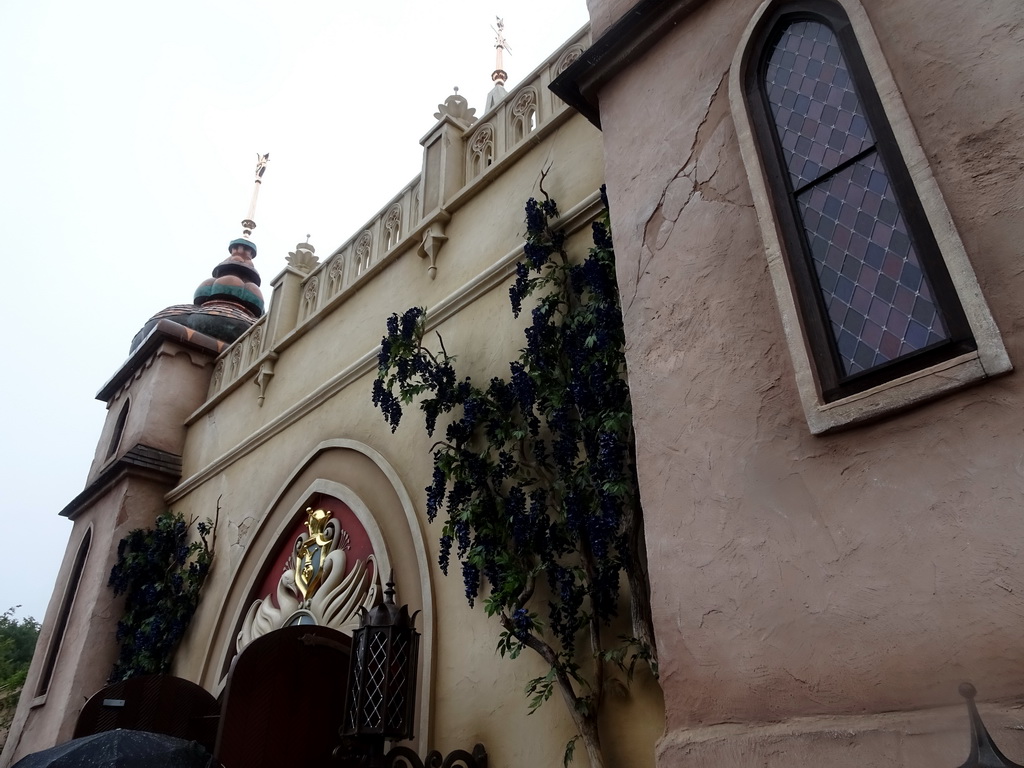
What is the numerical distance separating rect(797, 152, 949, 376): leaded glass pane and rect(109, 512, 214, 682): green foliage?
6.87m

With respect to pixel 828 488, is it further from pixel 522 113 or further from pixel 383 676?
pixel 522 113

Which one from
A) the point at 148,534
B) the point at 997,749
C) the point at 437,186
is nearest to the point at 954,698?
the point at 997,749

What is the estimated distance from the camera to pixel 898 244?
285cm

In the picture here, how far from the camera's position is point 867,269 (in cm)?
291

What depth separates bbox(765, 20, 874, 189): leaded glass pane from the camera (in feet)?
10.4

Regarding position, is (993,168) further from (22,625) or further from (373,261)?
(22,625)

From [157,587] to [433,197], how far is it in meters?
4.88

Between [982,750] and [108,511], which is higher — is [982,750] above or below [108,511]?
below

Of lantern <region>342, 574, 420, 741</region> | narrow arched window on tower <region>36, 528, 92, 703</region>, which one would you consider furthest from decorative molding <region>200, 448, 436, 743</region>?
narrow arched window on tower <region>36, 528, 92, 703</region>

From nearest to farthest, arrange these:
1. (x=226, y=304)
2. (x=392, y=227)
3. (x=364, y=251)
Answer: (x=392, y=227), (x=364, y=251), (x=226, y=304)

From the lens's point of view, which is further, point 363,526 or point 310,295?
point 310,295

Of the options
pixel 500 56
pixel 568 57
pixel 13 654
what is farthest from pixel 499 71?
pixel 13 654

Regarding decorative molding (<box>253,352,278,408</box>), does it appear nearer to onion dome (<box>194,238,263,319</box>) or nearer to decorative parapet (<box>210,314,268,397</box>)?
decorative parapet (<box>210,314,268,397</box>)

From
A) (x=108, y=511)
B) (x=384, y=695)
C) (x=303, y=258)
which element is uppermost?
(x=303, y=258)
